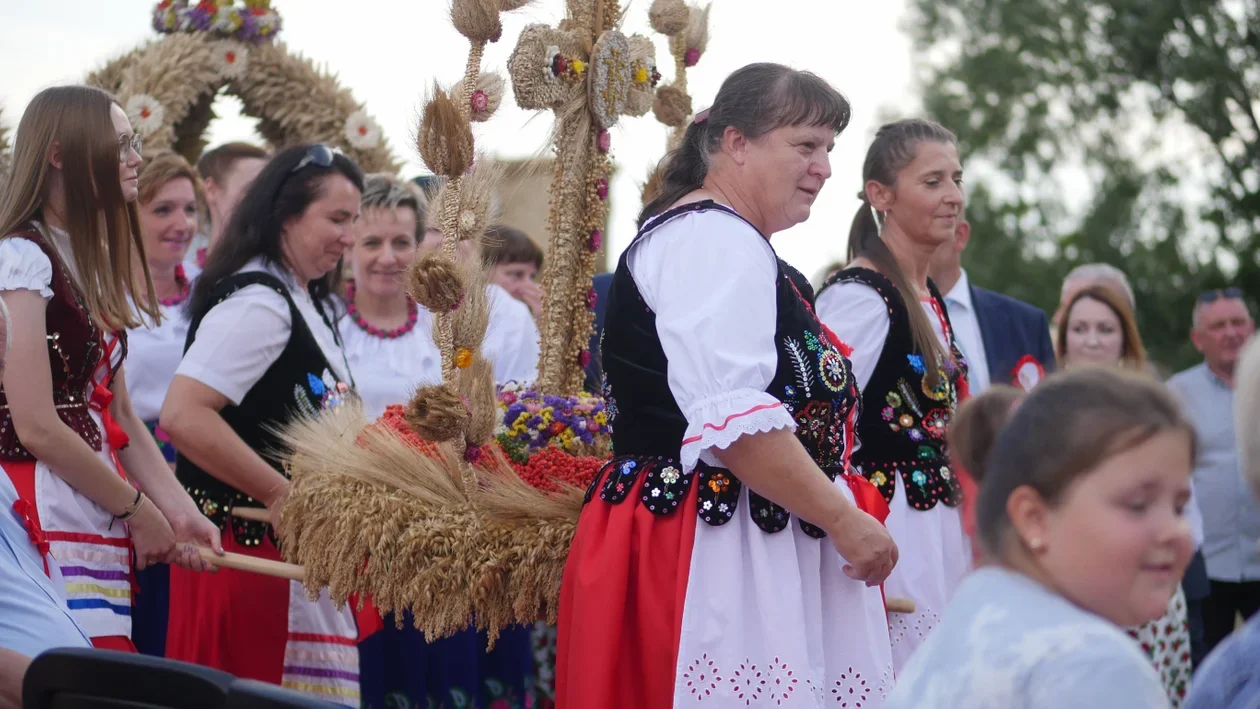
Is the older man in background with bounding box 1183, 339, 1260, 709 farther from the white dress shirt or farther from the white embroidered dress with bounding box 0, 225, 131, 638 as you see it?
the white dress shirt

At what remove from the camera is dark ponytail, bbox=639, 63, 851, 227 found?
2604mm

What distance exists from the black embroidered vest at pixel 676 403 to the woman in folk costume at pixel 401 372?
4.44 ft

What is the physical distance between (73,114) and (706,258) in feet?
4.77

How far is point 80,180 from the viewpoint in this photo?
298cm

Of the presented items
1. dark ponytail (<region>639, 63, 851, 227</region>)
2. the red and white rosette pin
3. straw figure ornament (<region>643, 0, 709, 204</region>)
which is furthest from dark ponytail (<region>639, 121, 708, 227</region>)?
the red and white rosette pin

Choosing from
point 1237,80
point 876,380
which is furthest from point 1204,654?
point 1237,80

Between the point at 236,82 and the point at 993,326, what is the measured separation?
122 inches

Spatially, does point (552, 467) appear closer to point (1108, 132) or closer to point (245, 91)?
point (245, 91)

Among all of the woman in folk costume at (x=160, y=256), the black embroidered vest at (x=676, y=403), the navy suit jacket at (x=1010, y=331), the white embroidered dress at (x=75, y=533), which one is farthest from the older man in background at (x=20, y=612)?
the navy suit jacket at (x=1010, y=331)

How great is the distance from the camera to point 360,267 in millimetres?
4660

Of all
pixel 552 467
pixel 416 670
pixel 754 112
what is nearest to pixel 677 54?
pixel 754 112

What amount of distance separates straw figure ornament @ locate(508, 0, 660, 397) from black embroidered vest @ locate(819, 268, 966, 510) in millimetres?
710

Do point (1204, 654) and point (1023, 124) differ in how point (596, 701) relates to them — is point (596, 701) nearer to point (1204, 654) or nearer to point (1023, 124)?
point (1204, 654)

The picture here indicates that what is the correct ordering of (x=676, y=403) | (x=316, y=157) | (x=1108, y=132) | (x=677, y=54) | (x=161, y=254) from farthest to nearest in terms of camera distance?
(x=1108, y=132)
(x=161, y=254)
(x=316, y=157)
(x=677, y=54)
(x=676, y=403)
